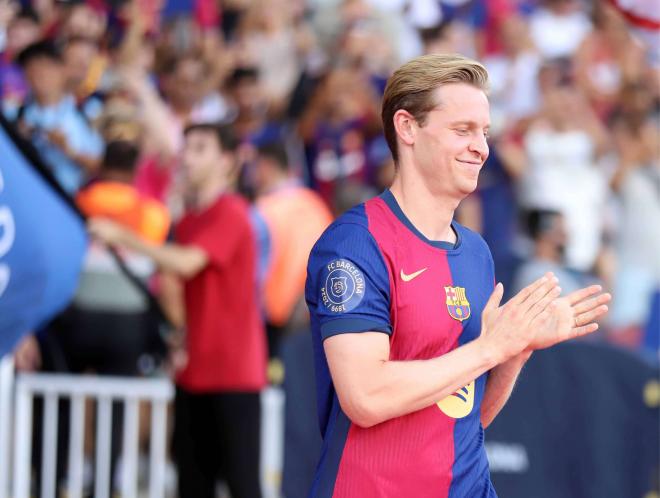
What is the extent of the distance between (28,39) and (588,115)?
191 inches

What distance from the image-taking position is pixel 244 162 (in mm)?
9750

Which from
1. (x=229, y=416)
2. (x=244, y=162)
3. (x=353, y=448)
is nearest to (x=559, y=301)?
(x=353, y=448)

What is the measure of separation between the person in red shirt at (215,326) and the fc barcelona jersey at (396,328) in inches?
136

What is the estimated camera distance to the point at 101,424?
7.67 metres

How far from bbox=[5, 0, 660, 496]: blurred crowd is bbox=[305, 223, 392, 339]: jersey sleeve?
366 cm

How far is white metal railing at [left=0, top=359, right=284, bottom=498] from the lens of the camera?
7539 mm

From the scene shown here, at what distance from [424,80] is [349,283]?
24.9 inches

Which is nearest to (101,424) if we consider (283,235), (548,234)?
(283,235)

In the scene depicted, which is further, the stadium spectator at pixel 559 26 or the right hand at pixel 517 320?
the stadium spectator at pixel 559 26

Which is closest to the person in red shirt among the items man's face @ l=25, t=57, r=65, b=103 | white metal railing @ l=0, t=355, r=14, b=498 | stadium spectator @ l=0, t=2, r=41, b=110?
white metal railing @ l=0, t=355, r=14, b=498

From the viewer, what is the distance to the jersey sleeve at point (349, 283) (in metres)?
3.30

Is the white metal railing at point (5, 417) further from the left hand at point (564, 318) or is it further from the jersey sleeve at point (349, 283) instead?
the left hand at point (564, 318)

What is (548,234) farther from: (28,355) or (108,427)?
(28,355)

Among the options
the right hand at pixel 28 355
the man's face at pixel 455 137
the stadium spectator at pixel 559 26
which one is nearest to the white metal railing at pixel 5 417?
the right hand at pixel 28 355
